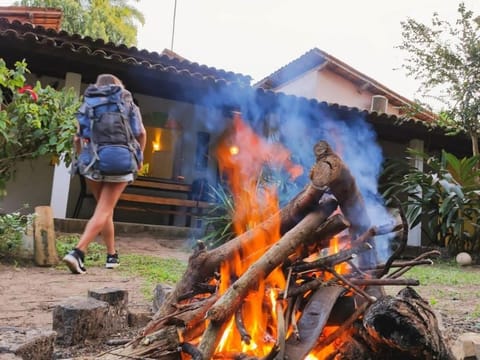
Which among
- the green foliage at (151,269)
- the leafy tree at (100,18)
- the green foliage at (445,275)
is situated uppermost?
the leafy tree at (100,18)

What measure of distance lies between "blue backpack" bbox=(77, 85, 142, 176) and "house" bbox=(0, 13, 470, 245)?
313 cm

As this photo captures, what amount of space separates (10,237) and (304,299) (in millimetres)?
3863

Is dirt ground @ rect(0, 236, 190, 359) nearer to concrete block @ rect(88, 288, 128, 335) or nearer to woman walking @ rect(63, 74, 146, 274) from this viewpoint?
concrete block @ rect(88, 288, 128, 335)

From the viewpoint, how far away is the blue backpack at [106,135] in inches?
152

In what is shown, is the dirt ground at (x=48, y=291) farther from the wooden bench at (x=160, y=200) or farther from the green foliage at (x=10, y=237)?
the wooden bench at (x=160, y=200)

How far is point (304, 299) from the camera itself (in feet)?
6.12

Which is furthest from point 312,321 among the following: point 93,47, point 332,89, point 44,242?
point 332,89

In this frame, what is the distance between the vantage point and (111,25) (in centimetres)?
2631

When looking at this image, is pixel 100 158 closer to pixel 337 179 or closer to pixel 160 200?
pixel 337 179

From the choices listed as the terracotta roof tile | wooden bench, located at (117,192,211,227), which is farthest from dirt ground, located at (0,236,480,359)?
the terracotta roof tile

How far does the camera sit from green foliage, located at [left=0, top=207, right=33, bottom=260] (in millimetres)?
4579

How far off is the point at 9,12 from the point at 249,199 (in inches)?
482

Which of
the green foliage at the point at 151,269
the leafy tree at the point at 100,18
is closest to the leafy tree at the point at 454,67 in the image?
the green foliage at the point at 151,269

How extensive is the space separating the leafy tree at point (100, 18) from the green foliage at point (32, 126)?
2083 cm
